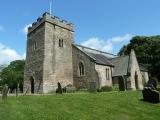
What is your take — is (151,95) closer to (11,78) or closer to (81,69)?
(81,69)

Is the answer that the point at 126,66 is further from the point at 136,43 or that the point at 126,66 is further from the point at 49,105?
the point at 136,43

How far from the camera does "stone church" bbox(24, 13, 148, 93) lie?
36219 mm

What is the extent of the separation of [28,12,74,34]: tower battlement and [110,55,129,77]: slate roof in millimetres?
9800

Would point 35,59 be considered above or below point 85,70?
above

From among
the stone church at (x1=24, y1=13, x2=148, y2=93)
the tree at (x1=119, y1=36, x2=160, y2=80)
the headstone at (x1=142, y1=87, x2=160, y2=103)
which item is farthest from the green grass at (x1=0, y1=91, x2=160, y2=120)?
the tree at (x1=119, y1=36, x2=160, y2=80)

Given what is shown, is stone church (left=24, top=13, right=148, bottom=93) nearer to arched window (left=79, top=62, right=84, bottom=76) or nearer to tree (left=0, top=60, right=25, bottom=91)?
arched window (left=79, top=62, right=84, bottom=76)

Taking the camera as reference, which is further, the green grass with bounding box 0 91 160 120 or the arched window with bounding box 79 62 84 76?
the arched window with bounding box 79 62 84 76

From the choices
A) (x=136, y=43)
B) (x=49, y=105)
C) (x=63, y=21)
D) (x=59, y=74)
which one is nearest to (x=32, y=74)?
(x=59, y=74)

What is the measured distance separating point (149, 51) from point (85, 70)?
30.5 metres

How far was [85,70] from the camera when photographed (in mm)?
37562

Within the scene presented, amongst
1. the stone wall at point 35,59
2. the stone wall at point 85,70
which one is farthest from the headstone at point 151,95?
the stone wall at point 35,59

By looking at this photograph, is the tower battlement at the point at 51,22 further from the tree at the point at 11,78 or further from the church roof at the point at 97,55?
the tree at the point at 11,78

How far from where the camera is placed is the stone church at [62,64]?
119 feet

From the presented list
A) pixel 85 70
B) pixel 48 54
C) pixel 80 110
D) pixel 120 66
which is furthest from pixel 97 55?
pixel 80 110
